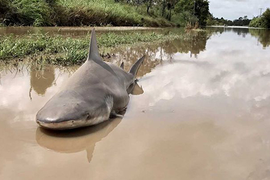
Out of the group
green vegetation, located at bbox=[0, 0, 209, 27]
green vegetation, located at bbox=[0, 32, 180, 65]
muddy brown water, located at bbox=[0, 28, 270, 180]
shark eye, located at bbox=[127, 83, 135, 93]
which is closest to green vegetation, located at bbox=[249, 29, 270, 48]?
green vegetation, located at bbox=[0, 32, 180, 65]

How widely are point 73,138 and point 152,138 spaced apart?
653 millimetres

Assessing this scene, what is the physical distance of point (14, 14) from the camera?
542 inches

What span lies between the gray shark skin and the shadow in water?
69 millimetres

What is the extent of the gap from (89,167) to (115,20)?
807 inches

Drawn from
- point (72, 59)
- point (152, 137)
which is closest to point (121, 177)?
point (152, 137)

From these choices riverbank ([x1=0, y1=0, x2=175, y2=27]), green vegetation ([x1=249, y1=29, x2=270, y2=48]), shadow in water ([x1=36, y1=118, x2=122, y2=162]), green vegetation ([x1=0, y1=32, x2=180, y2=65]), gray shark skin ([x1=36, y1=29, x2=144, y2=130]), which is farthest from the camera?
green vegetation ([x1=249, y1=29, x2=270, y2=48])

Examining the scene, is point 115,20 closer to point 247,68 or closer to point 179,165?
point 247,68

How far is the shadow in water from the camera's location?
223 centimetres

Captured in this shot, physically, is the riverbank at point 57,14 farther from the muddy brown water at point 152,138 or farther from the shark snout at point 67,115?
the shark snout at point 67,115

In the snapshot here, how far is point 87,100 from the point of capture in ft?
8.64

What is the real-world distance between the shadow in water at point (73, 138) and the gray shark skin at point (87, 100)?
0.07m

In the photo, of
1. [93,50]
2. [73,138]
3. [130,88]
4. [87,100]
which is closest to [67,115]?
[73,138]

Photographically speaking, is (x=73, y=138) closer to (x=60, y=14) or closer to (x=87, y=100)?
(x=87, y=100)

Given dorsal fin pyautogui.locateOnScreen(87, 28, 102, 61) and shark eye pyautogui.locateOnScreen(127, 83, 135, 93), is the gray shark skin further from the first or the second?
shark eye pyautogui.locateOnScreen(127, 83, 135, 93)
